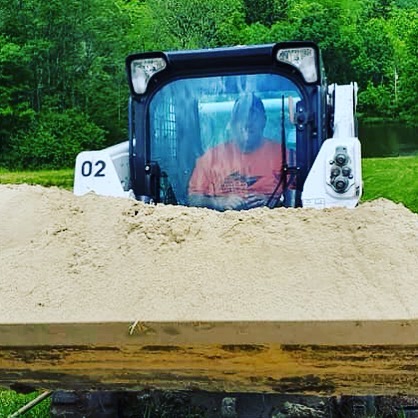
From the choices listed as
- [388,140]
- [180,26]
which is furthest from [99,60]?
[388,140]

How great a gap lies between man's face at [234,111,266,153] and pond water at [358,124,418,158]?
21.5 m

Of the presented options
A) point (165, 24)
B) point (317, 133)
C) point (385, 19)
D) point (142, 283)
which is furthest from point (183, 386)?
point (385, 19)

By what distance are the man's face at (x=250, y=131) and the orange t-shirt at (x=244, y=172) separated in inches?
1.0

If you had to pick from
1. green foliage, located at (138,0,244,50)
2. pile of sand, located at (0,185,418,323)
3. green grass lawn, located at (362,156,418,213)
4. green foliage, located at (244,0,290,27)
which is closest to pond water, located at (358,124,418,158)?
green foliage, located at (138,0,244,50)

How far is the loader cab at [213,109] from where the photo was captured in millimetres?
3748

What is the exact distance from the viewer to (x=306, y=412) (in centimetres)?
279

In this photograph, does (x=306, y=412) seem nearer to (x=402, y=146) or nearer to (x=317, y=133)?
(x=317, y=133)

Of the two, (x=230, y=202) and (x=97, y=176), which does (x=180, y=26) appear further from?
(x=97, y=176)

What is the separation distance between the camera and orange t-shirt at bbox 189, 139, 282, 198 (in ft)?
12.5

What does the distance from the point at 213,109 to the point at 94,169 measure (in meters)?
0.66

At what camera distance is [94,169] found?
367cm

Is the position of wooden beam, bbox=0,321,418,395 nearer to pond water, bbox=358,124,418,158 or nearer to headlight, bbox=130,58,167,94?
headlight, bbox=130,58,167,94

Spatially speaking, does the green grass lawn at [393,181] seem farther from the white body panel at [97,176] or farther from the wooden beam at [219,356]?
the wooden beam at [219,356]

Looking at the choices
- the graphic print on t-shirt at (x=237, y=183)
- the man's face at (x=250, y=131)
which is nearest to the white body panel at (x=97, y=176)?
the graphic print on t-shirt at (x=237, y=183)
